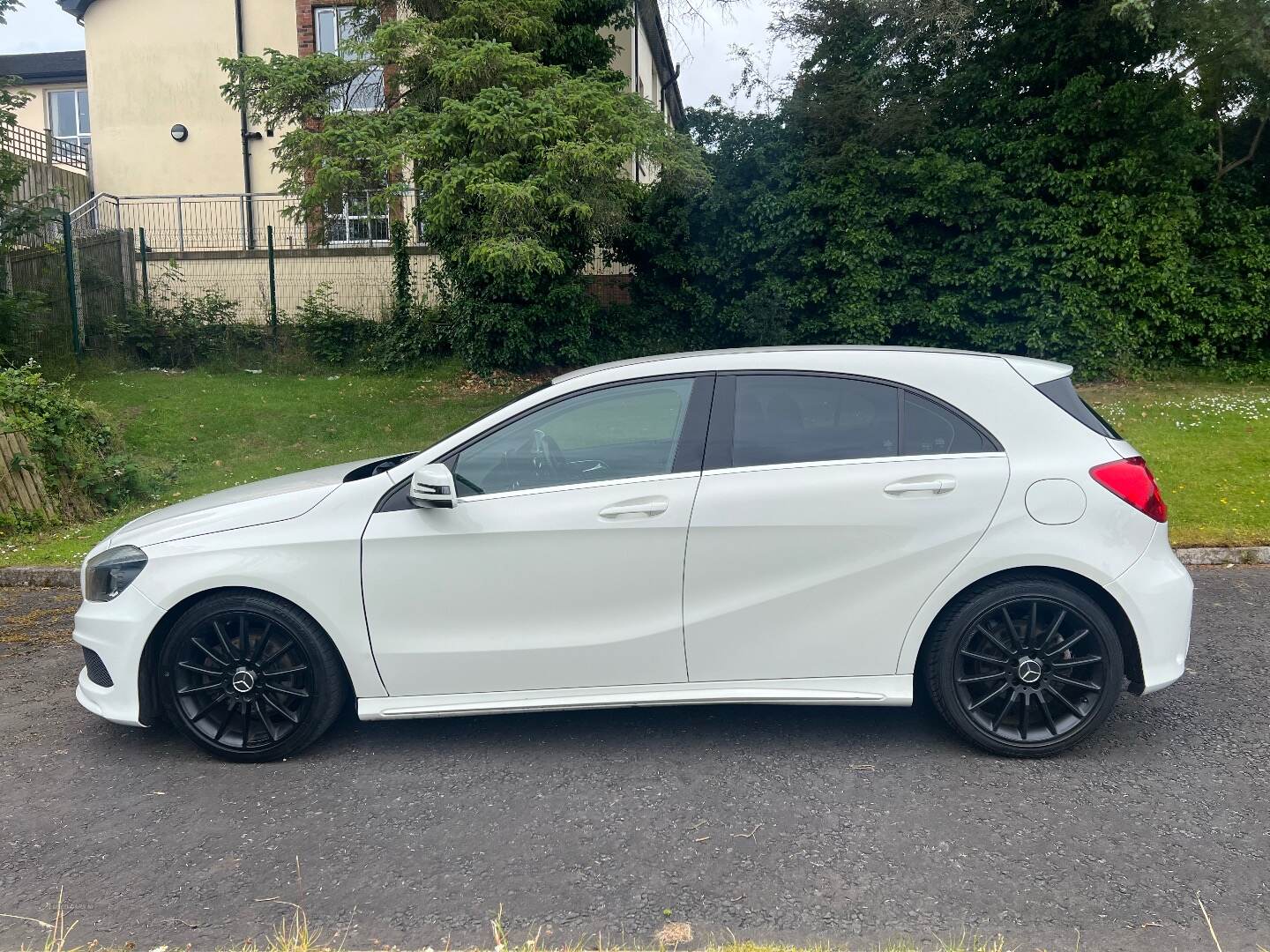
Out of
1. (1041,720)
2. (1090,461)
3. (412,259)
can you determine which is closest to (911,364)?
(1090,461)

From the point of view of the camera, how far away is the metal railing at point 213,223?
61.3 ft

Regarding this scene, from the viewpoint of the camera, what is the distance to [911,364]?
4320 millimetres

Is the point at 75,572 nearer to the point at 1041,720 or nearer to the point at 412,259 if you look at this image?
the point at 1041,720

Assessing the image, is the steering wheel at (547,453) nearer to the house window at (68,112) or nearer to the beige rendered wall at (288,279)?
the beige rendered wall at (288,279)

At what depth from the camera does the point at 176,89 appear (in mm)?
23250

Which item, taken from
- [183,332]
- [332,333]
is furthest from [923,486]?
[183,332]

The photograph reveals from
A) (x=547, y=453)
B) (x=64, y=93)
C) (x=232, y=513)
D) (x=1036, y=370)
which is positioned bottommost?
(x=232, y=513)

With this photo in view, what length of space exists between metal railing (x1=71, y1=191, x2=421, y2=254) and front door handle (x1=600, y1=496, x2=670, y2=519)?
49.7ft

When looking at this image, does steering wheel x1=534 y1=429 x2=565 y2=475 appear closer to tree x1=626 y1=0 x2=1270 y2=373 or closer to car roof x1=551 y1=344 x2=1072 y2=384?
car roof x1=551 y1=344 x2=1072 y2=384

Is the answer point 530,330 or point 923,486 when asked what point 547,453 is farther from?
point 530,330

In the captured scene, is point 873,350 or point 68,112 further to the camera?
point 68,112

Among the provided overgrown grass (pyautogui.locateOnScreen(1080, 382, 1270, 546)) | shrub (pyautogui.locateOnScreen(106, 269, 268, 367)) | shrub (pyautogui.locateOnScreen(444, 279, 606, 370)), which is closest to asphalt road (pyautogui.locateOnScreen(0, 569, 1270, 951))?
overgrown grass (pyautogui.locateOnScreen(1080, 382, 1270, 546))

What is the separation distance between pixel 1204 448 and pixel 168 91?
22.5m

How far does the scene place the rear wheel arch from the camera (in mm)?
4117
